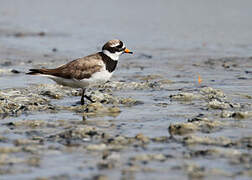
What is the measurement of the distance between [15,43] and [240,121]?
10.7 metres

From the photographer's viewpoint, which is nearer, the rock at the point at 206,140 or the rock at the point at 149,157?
the rock at the point at 149,157

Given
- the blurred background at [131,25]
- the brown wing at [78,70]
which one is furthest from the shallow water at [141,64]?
the brown wing at [78,70]

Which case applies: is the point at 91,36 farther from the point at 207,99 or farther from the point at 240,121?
the point at 240,121

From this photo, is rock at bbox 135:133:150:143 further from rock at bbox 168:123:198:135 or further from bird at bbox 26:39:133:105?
bird at bbox 26:39:133:105

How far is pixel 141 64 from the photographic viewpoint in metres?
13.7

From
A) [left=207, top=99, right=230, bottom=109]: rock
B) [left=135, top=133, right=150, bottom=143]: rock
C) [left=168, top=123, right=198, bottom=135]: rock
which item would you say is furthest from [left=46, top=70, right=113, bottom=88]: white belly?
[left=135, top=133, right=150, bottom=143]: rock

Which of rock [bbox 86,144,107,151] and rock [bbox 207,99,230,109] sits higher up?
rock [bbox 207,99,230,109]

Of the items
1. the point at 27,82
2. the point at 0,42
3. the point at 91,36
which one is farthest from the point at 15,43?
the point at 27,82

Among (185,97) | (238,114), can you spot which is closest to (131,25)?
(185,97)

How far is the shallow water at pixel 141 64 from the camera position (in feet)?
19.2

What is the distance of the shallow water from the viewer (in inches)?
Result: 231

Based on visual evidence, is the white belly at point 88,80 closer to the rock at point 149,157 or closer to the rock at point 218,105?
the rock at point 218,105

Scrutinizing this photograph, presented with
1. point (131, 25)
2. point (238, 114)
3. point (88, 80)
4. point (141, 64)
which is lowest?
point (238, 114)

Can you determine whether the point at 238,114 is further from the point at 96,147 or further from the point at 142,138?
the point at 96,147
